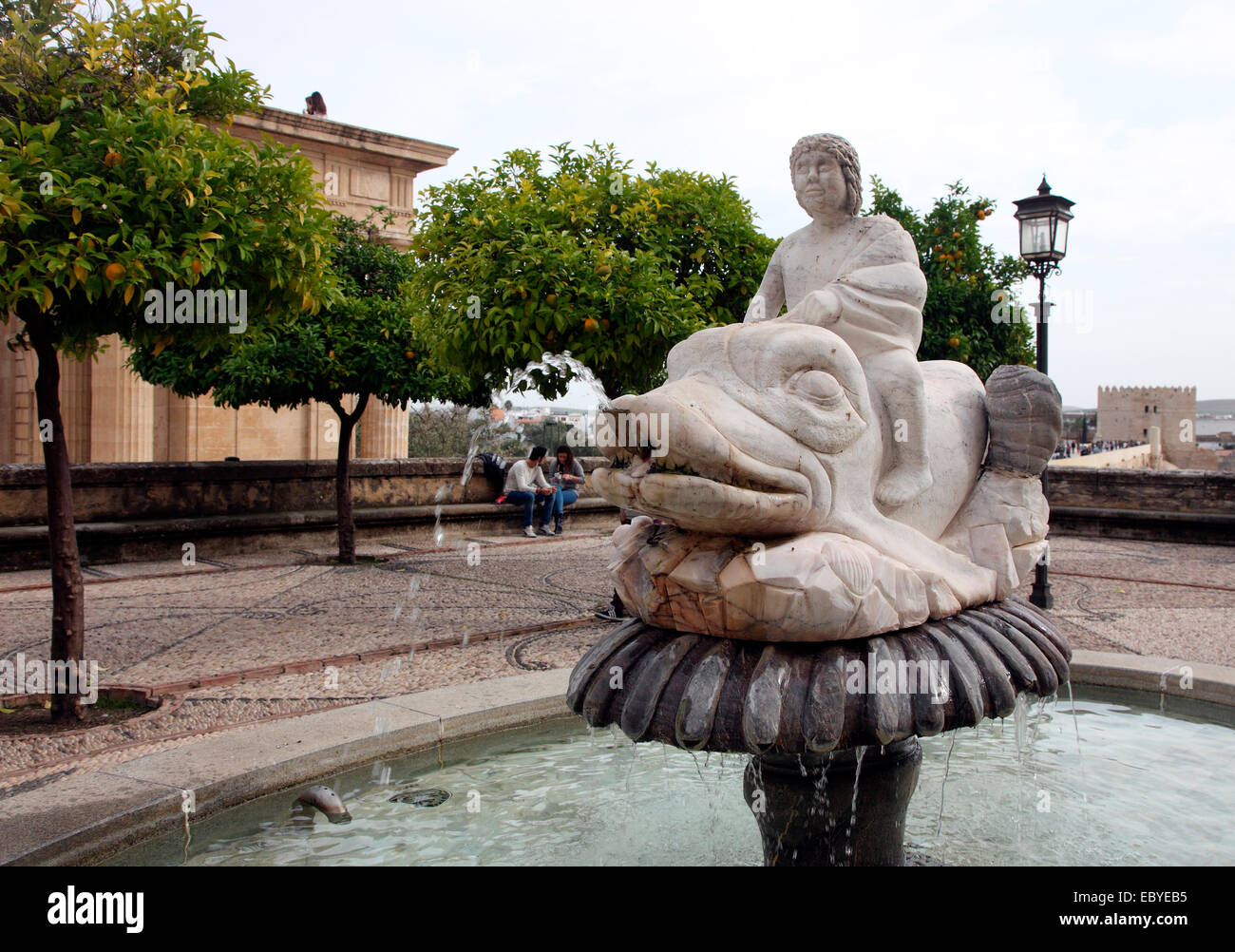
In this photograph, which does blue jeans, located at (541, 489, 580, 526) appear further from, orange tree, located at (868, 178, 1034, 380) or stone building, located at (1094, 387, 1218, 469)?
stone building, located at (1094, 387, 1218, 469)

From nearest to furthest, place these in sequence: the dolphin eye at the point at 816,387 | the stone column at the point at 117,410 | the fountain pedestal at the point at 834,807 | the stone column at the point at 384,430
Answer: the dolphin eye at the point at 816,387 < the fountain pedestal at the point at 834,807 < the stone column at the point at 117,410 < the stone column at the point at 384,430

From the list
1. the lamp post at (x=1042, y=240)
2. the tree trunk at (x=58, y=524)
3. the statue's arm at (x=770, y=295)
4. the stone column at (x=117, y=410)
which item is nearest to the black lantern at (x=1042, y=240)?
the lamp post at (x=1042, y=240)

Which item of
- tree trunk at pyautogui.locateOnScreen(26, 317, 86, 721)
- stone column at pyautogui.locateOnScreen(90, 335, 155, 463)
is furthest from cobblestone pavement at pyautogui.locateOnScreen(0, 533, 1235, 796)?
stone column at pyautogui.locateOnScreen(90, 335, 155, 463)

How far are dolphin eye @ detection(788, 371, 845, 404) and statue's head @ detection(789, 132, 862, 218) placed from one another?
912 millimetres

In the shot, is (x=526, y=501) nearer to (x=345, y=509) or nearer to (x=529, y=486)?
(x=529, y=486)

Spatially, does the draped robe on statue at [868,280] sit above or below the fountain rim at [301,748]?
above

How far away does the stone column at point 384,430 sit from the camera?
61.6 ft

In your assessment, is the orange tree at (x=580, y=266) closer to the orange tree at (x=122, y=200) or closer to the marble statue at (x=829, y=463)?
the orange tree at (x=122, y=200)

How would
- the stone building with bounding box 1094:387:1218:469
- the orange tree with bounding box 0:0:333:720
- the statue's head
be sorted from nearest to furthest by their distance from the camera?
the statue's head → the orange tree with bounding box 0:0:333:720 → the stone building with bounding box 1094:387:1218:469

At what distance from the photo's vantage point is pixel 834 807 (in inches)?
119

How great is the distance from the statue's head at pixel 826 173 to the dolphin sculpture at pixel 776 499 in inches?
27.0

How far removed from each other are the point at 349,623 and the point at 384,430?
11.9 meters

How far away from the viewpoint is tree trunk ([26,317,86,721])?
16.4 feet
